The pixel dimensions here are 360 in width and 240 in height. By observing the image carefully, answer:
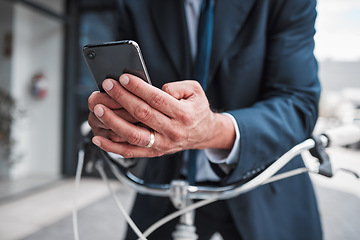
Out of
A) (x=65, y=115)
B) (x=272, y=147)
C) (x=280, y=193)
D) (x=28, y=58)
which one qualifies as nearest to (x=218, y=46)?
(x=272, y=147)

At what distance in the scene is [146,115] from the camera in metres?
0.34

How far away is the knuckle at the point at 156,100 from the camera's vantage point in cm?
33

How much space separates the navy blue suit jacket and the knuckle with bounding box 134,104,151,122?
0.71 feet

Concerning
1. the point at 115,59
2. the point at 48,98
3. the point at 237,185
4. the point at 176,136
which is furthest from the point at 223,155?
the point at 48,98

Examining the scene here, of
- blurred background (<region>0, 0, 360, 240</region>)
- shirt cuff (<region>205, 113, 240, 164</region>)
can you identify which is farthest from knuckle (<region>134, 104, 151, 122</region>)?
blurred background (<region>0, 0, 360, 240</region>)

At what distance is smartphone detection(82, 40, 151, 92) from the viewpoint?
321 millimetres

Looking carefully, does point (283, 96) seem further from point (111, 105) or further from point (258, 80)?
point (111, 105)

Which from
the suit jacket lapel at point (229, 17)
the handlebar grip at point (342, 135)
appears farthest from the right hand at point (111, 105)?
the handlebar grip at point (342, 135)

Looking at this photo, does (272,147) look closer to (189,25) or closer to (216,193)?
(216,193)

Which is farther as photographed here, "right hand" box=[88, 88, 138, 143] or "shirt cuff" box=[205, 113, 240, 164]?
"shirt cuff" box=[205, 113, 240, 164]

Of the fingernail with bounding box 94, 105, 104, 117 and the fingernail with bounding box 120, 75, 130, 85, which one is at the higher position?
the fingernail with bounding box 120, 75, 130, 85

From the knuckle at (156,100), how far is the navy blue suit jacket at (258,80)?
213 millimetres

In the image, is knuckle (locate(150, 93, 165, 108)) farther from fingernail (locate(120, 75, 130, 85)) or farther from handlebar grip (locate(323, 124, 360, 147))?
handlebar grip (locate(323, 124, 360, 147))

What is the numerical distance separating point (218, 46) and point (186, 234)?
399 millimetres
